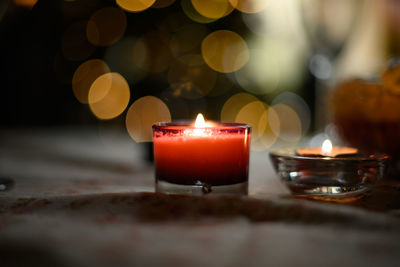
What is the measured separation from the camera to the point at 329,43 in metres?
0.84

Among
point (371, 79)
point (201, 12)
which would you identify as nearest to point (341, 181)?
point (371, 79)

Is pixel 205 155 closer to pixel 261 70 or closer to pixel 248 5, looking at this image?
pixel 248 5

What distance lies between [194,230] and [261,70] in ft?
6.64

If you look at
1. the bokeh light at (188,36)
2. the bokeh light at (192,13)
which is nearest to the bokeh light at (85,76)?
the bokeh light at (188,36)

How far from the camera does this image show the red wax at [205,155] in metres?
0.42

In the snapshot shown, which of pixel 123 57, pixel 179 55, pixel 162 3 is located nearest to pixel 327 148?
pixel 179 55

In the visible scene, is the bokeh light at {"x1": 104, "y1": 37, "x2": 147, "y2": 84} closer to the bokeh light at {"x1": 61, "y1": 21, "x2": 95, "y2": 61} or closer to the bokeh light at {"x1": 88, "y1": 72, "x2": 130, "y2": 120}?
the bokeh light at {"x1": 61, "y1": 21, "x2": 95, "y2": 61}

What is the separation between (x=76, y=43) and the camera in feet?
6.24

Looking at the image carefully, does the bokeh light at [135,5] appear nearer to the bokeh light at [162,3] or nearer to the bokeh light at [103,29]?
the bokeh light at [162,3]

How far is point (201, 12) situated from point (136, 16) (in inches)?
15.5

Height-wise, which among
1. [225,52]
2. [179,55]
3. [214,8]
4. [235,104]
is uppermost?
[214,8]

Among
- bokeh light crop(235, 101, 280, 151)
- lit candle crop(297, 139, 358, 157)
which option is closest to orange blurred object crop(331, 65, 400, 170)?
lit candle crop(297, 139, 358, 157)

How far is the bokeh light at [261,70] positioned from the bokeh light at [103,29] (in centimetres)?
71

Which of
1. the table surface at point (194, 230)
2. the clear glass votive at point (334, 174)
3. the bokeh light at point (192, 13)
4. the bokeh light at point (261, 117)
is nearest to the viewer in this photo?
the table surface at point (194, 230)
